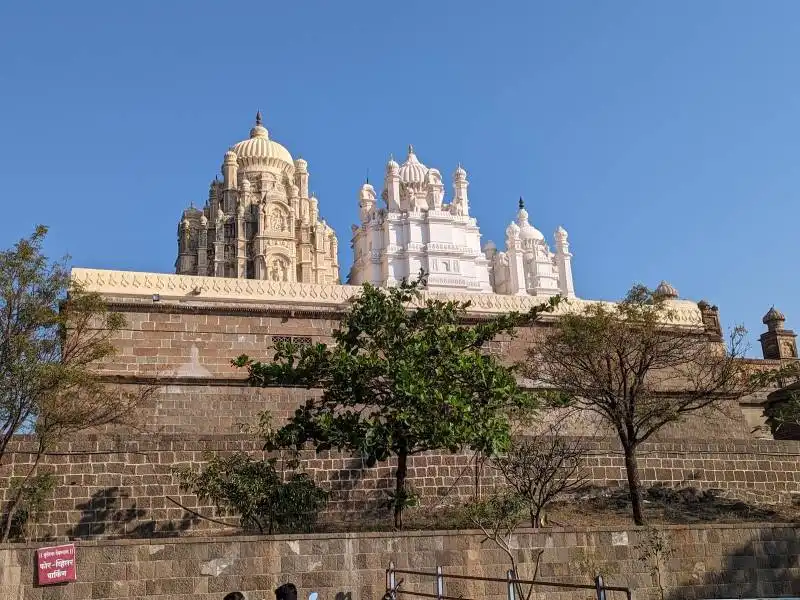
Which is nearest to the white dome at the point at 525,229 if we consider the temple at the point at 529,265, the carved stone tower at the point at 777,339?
the temple at the point at 529,265

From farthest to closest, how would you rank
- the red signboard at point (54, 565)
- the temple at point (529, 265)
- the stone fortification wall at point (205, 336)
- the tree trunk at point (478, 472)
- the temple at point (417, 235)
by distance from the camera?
the temple at point (529, 265) → the temple at point (417, 235) → the stone fortification wall at point (205, 336) → the tree trunk at point (478, 472) → the red signboard at point (54, 565)

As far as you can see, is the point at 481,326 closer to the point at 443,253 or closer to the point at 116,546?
the point at 116,546

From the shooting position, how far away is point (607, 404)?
49.4 ft

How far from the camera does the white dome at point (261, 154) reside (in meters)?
53.2

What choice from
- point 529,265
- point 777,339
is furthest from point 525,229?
point 777,339

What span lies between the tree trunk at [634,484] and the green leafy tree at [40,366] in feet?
28.7

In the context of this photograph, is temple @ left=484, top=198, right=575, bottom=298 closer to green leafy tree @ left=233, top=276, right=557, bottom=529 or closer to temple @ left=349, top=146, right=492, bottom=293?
temple @ left=349, top=146, right=492, bottom=293

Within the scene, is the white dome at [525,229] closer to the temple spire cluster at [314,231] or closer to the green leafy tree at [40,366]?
the temple spire cluster at [314,231]

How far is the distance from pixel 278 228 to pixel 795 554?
4069 cm

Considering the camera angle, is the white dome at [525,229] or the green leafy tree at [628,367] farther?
the white dome at [525,229]

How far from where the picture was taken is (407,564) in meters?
11.0

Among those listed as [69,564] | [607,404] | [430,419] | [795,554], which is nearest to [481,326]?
[430,419]

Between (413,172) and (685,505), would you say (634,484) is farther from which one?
(413,172)

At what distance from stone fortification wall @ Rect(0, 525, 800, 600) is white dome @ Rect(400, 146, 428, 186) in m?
45.1
